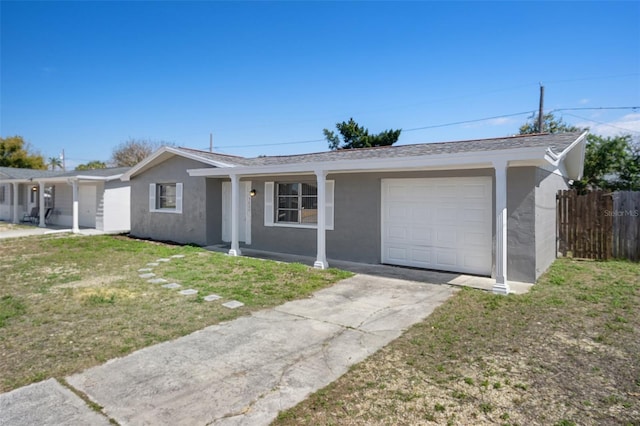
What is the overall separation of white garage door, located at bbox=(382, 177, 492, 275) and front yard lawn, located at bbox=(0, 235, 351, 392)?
1.84m

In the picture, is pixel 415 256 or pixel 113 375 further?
pixel 415 256

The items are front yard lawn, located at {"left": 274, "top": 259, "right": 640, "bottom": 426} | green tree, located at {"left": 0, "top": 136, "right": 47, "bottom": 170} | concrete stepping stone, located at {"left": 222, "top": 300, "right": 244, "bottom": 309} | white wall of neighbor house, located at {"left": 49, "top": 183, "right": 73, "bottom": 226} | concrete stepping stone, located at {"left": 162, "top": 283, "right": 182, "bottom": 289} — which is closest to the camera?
front yard lawn, located at {"left": 274, "top": 259, "right": 640, "bottom": 426}

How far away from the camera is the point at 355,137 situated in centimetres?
2714

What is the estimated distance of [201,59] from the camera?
56.3ft

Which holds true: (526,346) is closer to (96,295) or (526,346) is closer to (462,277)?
(462,277)

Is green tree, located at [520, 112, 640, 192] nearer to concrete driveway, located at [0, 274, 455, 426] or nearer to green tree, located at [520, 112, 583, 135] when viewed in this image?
green tree, located at [520, 112, 583, 135]

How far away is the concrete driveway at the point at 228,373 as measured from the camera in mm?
2928

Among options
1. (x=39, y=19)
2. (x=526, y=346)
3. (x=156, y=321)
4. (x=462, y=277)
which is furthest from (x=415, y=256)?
(x=39, y=19)

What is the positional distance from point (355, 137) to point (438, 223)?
771 inches

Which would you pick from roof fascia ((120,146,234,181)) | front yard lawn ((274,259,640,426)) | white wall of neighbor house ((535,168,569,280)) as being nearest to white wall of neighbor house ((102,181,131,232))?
roof fascia ((120,146,234,181))

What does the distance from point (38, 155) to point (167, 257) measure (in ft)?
135

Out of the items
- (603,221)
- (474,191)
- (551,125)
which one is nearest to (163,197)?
(474,191)

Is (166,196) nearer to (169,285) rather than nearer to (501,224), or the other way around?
(169,285)

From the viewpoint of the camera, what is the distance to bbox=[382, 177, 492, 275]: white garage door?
7906 millimetres
